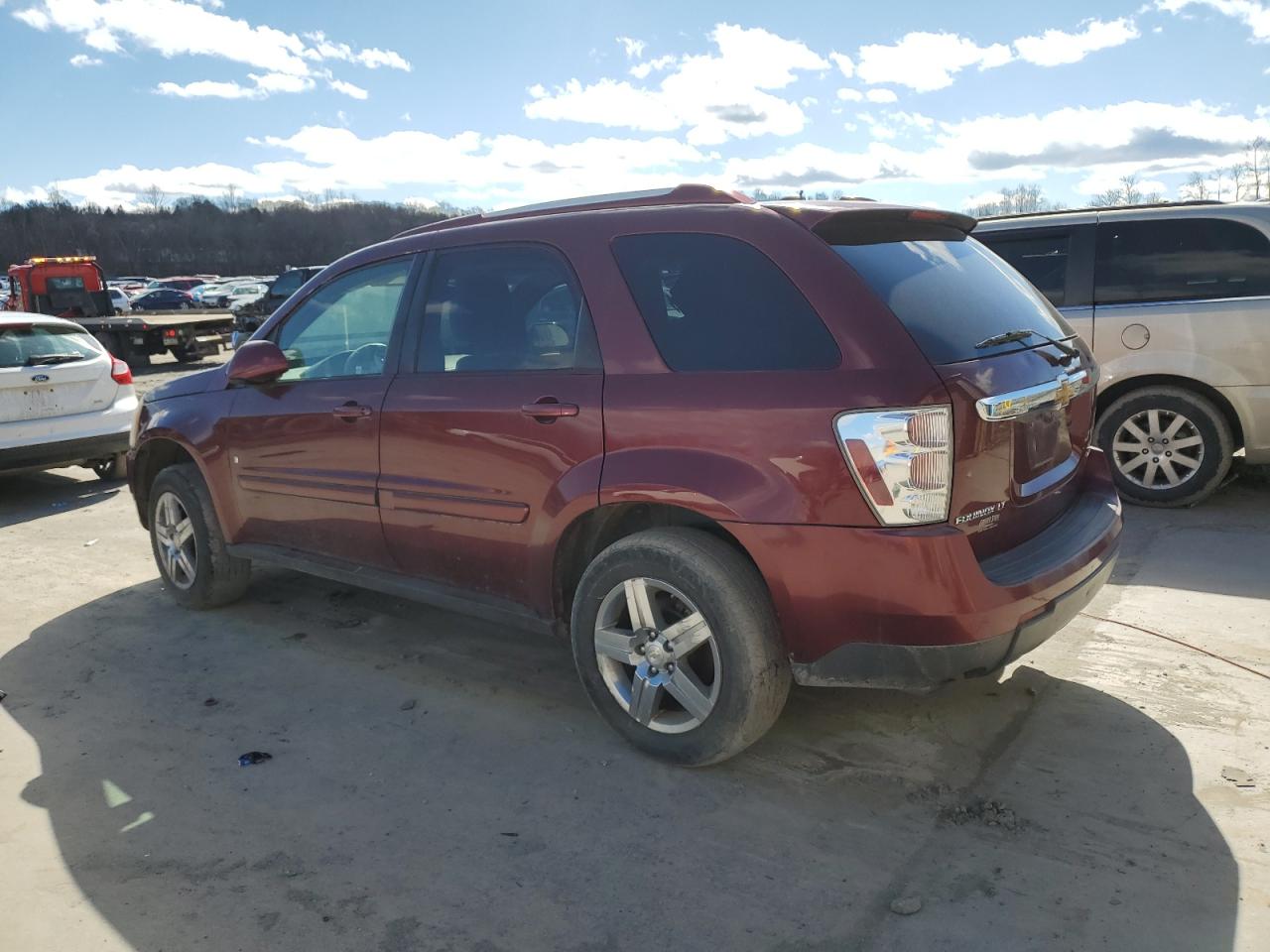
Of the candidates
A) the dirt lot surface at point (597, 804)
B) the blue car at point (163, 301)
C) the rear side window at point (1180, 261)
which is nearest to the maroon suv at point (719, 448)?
the dirt lot surface at point (597, 804)

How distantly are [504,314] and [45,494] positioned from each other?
22.3 feet

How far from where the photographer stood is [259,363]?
4.43 m

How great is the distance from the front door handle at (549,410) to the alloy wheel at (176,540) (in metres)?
2.57

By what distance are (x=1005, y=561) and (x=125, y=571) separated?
5266 mm

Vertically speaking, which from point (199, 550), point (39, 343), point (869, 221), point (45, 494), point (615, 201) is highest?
point (615, 201)

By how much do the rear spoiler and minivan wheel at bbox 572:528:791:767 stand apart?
3.43ft

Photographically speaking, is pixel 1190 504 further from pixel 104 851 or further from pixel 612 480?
pixel 104 851

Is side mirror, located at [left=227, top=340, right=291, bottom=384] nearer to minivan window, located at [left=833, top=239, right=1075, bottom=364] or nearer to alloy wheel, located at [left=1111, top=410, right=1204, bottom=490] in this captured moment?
minivan window, located at [left=833, top=239, right=1075, bottom=364]

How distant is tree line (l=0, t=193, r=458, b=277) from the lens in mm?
97125

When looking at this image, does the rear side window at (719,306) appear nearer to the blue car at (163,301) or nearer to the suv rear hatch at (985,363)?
the suv rear hatch at (985,363)

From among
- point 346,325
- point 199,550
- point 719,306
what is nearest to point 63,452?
point 199,550

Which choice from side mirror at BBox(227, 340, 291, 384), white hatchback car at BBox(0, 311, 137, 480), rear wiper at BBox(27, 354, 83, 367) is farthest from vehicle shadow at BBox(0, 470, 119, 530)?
side mirror at BBox(227, 340, 291, 384)

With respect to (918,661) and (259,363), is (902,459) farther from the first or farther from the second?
(259,363)

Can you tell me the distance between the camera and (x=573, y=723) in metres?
3.72
